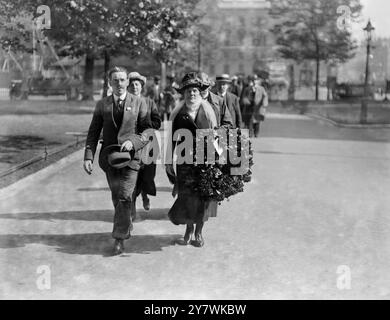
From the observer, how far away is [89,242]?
21.8 feet

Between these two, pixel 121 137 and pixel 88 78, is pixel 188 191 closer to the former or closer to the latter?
pixel 121 137

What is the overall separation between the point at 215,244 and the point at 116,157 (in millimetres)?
1335

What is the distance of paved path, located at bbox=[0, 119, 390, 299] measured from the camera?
5.12 m

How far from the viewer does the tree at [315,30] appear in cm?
4188

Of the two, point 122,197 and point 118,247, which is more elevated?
point 122,197

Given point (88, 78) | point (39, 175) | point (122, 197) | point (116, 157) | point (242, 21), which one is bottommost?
point (39, 175)

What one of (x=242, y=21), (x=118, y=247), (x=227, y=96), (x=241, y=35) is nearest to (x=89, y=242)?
(x=118, y=247)

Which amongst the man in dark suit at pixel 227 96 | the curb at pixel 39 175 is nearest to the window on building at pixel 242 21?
the curb at pixel 39 175

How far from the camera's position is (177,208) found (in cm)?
669

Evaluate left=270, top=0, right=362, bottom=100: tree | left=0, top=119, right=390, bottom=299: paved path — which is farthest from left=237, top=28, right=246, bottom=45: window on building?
left=0, top=119, right=390, bottom=299: paved path

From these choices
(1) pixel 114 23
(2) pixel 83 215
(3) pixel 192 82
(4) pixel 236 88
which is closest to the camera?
(3) pixel 192 82

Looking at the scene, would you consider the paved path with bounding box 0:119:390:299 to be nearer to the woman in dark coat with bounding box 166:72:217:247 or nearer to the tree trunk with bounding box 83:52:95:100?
the woman in dark coat with bounding box 166:72:217:247

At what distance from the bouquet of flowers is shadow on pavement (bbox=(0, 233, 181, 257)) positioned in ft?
2.08

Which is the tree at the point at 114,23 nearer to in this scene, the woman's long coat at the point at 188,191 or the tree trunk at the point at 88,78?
the tree trunk at the point at 88,78
